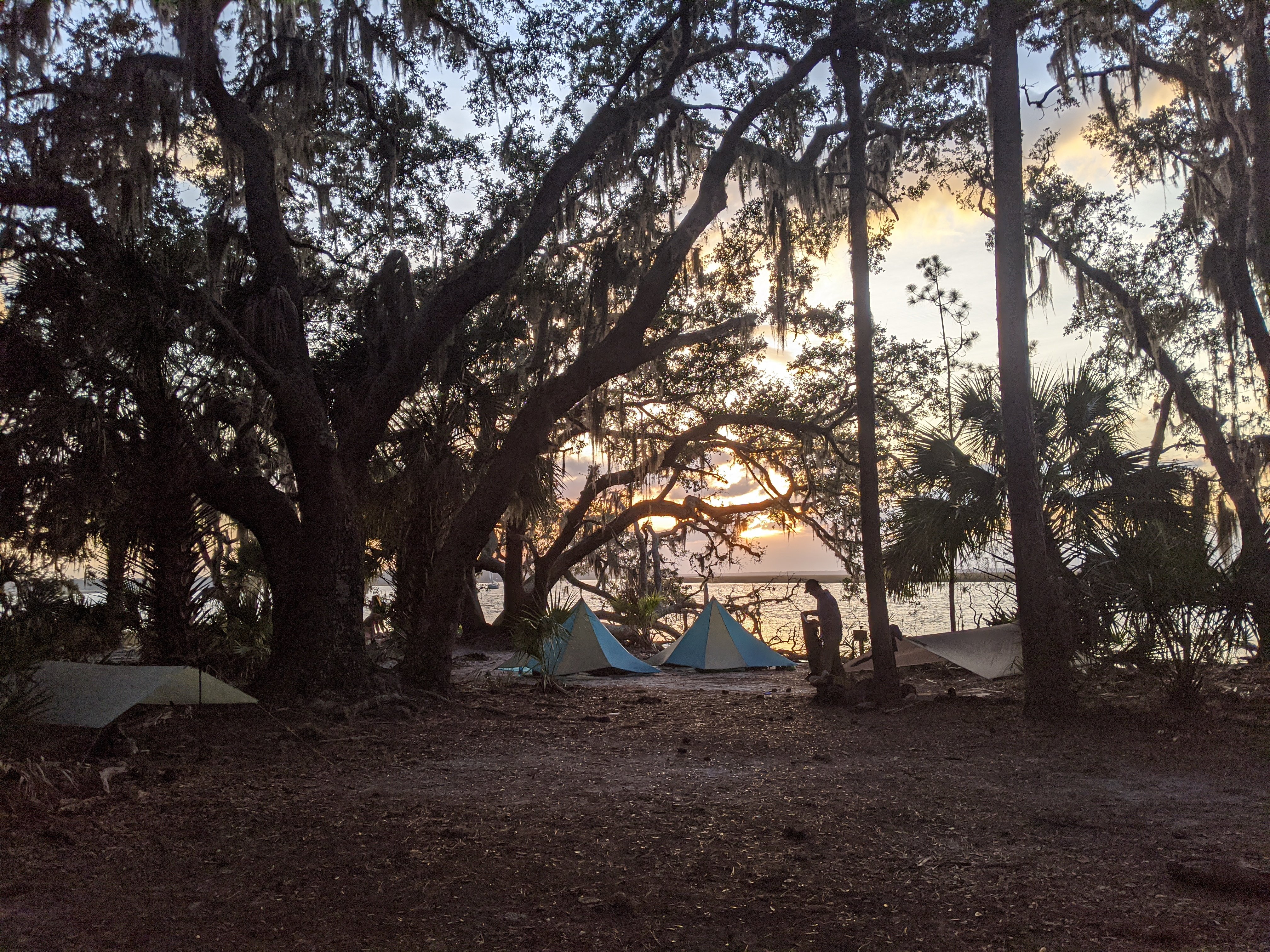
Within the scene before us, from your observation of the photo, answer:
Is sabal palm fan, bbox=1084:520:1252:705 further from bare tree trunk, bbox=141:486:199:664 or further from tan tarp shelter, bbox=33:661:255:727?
bare tree trunk, bbox=141:486:199:664

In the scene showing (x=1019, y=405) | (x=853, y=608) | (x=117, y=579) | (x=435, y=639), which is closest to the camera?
(x=1019, y=405)

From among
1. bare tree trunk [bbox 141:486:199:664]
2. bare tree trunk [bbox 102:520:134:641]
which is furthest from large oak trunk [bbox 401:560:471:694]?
bare tree trunk [bbox 102:520:134:641]

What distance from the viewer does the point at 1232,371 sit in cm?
1348

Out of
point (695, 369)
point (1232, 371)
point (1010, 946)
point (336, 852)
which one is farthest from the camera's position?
point (695, 369)

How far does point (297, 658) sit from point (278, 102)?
20.0ft

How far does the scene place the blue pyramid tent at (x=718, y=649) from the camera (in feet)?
51.9

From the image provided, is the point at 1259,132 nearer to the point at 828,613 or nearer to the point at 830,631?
the point at 828,613

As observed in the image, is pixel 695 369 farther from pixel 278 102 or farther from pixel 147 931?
pixel 147 931

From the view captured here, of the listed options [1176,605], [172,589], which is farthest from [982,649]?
[172,589]

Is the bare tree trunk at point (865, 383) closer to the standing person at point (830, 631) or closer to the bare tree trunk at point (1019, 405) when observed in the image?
the bare tree trunk at point (1019, 405)

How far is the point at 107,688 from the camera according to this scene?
20.3 ft

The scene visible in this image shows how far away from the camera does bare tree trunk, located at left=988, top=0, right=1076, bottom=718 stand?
878 centimetres

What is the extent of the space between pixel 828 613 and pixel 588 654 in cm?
437

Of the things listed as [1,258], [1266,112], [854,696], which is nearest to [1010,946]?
[854,696]
